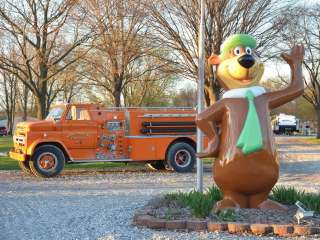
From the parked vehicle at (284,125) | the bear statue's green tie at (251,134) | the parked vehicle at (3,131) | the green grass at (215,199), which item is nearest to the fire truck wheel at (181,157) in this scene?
the green grass at (215,199)

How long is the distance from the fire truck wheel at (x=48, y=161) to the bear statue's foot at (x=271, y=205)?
25.7 ft

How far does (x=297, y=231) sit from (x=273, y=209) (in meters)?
1.06

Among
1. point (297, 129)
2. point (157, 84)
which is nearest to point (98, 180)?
point (157, 84)

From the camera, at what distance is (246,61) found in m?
7.82

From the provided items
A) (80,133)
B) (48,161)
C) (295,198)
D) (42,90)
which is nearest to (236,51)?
(295,198)

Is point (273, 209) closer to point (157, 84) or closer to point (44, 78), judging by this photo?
point (44, 78)

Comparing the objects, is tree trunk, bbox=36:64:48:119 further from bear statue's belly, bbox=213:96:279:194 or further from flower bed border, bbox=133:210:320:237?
flower bed border, bbox=133:210:320:237

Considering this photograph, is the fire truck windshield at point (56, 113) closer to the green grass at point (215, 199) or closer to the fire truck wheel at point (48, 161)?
the fire truck wheel at point (48, 161)

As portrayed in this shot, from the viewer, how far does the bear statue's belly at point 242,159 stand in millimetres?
7629

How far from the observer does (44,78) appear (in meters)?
19.3

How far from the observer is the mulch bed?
674 centimetres

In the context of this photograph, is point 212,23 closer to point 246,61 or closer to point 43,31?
point 43,31

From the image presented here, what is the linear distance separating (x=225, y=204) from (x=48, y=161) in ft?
25.6

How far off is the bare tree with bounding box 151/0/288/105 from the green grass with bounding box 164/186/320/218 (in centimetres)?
1229
